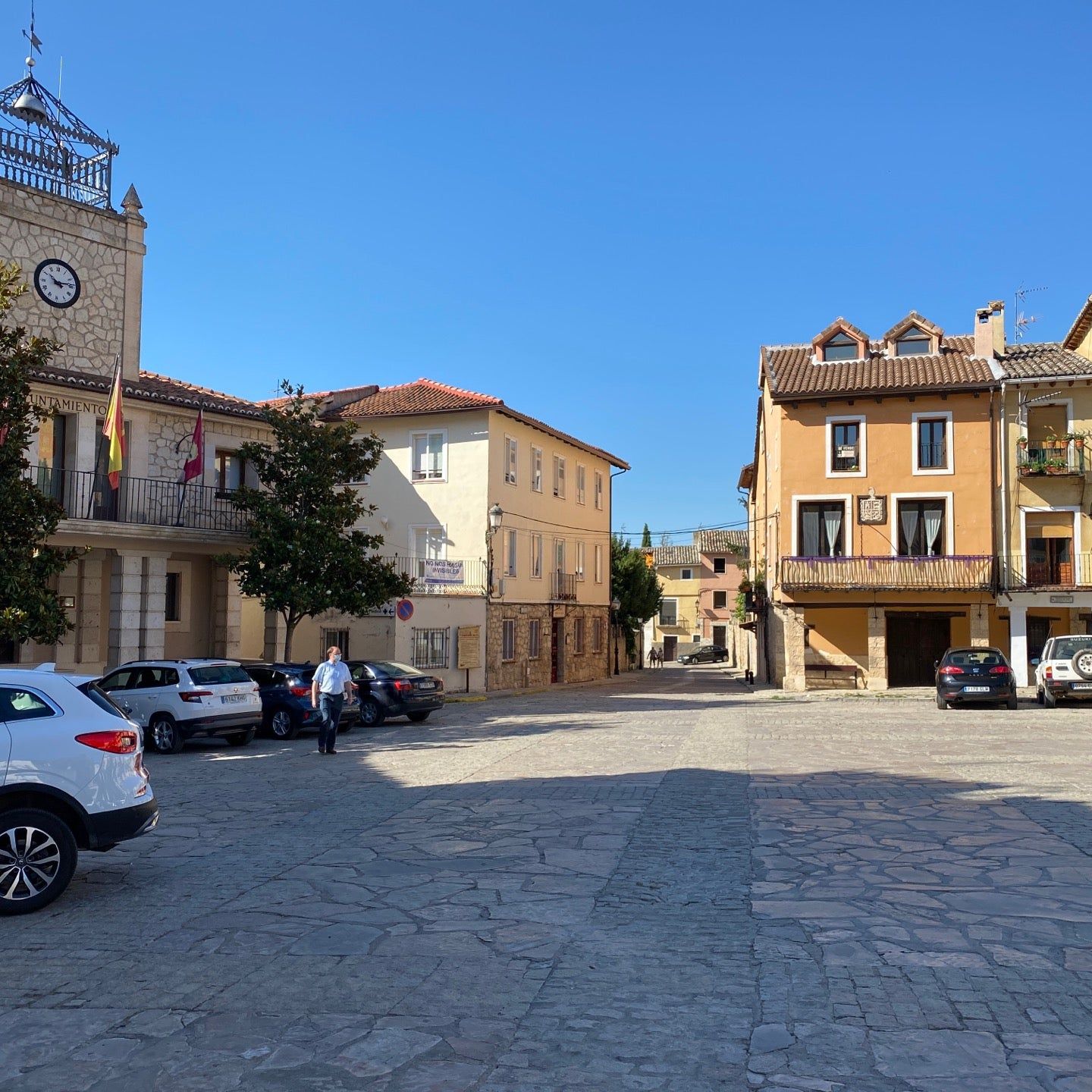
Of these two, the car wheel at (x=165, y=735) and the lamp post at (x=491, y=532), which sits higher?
the lamp post at (x=491, y=532)

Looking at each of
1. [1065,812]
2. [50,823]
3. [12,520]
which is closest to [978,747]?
[1065,812]

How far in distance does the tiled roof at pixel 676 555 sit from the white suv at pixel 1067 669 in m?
55.3

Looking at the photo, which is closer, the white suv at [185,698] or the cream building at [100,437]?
the white suv at [185,698]

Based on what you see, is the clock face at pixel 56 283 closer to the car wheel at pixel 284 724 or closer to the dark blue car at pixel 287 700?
the dark blue car at pixel 287 700

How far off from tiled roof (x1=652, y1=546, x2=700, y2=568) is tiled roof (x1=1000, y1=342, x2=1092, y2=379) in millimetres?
43606

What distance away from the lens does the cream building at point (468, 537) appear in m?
32.7

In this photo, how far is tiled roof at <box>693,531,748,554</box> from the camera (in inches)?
3155

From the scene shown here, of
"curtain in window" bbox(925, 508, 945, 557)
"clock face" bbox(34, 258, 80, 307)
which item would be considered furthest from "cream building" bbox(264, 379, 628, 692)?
"curtain in window" bbox(925, 508, 945, 557)

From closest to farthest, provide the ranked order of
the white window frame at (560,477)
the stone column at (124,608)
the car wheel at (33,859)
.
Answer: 1. the car wheel at (33,859)
2. the stone column at (124,608)
3. the white window frame at (560,477)

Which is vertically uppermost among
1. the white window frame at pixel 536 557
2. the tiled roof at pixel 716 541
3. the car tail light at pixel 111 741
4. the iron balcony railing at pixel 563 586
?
the tiled roof at pixel 716 541

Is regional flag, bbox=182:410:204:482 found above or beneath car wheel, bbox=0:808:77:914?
above

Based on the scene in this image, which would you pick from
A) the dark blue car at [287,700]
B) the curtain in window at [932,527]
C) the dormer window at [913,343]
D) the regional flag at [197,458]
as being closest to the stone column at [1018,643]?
the curtain in window at [932,527]

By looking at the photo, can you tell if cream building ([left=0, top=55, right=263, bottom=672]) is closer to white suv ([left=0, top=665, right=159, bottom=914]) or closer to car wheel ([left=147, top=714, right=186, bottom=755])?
car wheel ([left=147, top=714, right=186, bottom=755])

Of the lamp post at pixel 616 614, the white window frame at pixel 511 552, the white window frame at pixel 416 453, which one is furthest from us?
the lamp post at pixel 616 614
